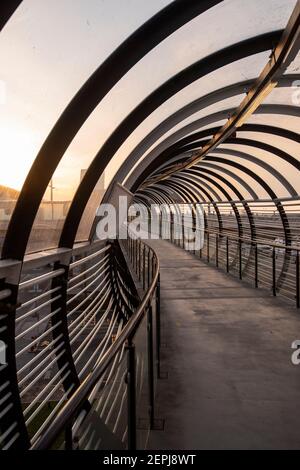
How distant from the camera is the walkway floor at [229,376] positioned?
2.49 m

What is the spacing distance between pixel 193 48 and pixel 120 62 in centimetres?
132

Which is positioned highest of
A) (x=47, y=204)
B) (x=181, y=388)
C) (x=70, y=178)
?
(x=70, y=178)

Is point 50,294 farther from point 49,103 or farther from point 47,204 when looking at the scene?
point 49,103

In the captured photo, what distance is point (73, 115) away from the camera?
11.0 feet

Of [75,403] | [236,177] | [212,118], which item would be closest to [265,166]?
[236,177]

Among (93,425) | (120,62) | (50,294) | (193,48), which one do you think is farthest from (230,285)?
(93,425)

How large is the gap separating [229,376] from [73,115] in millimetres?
2982

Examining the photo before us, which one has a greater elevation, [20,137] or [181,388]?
[20,137]

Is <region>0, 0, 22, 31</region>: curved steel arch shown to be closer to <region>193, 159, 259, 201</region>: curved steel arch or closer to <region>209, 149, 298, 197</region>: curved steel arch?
<region>209, 149, 298, 197</region>: curved steel arch

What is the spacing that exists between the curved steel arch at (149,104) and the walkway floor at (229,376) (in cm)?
205

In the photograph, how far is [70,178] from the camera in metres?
4.77

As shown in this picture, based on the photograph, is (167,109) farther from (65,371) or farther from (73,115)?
(65,371)

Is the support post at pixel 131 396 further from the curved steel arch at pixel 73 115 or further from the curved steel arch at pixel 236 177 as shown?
the curved steel arch at pixel 236 177

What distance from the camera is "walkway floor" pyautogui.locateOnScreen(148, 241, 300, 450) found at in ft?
8.16
